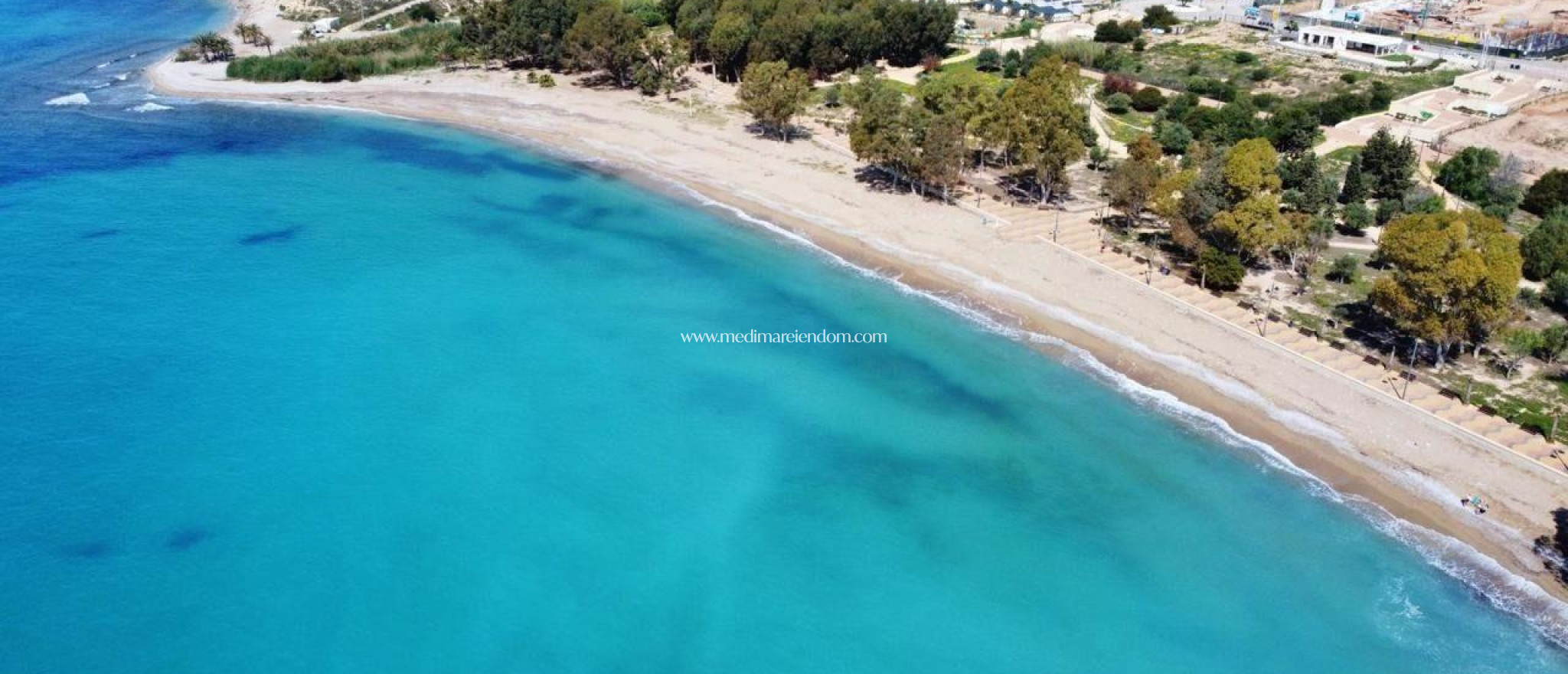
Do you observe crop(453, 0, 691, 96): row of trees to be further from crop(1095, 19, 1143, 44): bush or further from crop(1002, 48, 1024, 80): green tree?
crop(1095, 19, 1143, 44): bush

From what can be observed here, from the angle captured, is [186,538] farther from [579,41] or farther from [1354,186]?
[1354,186]

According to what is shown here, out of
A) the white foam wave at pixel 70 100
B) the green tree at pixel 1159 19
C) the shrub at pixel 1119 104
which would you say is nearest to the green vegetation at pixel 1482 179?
the shrub at pixel 1119 104

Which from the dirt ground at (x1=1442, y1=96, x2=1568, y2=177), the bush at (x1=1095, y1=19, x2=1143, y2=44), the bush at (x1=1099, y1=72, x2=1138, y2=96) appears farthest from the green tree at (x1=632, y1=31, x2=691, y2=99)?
the dirt ground at (x1=1442, y1=96, x2=1568, y2=177)

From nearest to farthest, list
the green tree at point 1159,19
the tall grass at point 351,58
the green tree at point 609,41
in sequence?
the green tree at point 609,41 < the tall grass at point 351,58 < the green tree at point 1159,19

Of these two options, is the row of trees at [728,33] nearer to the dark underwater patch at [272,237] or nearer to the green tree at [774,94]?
the green tree at [774,94]

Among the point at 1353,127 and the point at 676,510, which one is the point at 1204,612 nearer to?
the point at 676,510

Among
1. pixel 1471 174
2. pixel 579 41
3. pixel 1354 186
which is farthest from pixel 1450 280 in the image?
pixel 579 41

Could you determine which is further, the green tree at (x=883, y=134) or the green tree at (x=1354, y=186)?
the green tree at (x=883, y=134)
